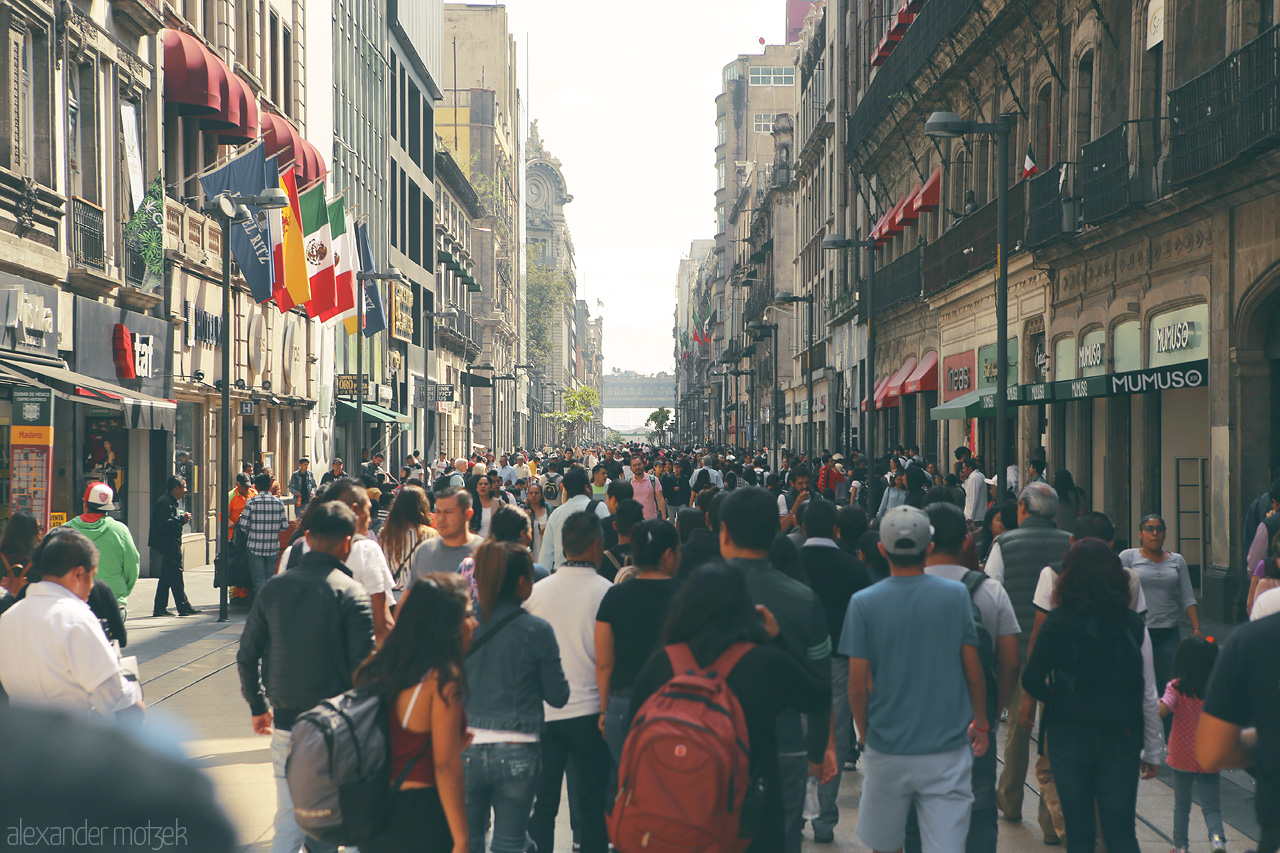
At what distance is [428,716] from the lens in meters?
4.27

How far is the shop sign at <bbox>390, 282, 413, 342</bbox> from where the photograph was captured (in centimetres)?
4884

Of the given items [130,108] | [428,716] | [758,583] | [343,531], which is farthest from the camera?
[130,108]

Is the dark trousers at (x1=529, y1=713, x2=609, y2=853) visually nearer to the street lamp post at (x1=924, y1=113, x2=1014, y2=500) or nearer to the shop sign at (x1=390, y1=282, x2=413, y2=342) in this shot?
the street lamp post at (x1=924, y1=113, x2=1014, y2=500)

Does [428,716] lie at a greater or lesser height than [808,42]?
lesser

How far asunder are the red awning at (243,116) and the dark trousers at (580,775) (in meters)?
22.4

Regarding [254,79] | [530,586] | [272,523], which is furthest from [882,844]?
[254,79]

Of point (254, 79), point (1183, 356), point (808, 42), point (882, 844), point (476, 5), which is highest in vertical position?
point (476, 5)

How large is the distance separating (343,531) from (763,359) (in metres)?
71.4

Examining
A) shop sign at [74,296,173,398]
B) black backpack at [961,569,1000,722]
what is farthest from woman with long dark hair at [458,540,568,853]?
shop sign at [74,296,173,398]

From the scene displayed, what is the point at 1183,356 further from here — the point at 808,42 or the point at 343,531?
the point at 808,42

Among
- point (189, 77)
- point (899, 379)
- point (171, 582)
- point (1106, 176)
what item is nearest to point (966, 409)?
point (1106, 176)

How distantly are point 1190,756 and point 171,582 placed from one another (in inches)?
535

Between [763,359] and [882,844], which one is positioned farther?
[763,359]

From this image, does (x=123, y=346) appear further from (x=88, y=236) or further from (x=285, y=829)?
(x=285, y=829)
